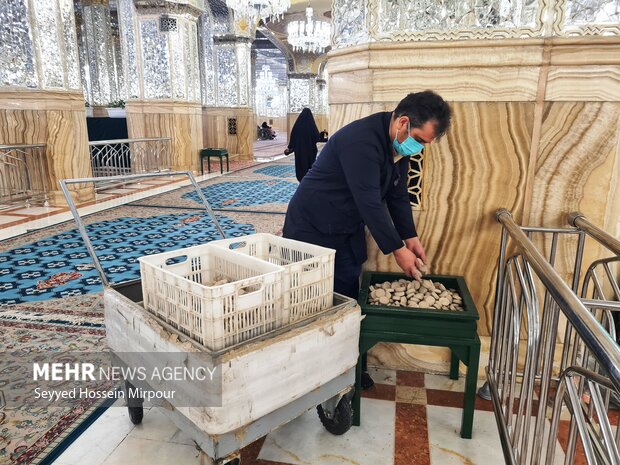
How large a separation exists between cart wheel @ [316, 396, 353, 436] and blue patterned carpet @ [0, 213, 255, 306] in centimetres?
222

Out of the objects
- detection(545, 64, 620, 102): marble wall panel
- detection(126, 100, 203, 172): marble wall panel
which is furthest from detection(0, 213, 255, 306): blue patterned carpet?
detection(126, 100, 203, 172): marble wall panel

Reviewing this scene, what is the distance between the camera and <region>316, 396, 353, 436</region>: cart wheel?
182 cm

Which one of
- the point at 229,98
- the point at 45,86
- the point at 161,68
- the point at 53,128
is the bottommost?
the point at 53,128

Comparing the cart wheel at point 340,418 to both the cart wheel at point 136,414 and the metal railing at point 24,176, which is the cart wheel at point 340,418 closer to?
the cart wheel at point 136,414

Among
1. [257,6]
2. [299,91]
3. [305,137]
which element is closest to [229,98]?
[257,6]

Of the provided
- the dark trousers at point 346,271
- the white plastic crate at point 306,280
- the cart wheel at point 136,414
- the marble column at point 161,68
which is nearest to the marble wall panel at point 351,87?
the dark trousers at point 346,271

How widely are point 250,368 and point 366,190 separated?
808 mm

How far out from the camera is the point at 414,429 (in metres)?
1.94

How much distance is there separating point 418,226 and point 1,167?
6215mm

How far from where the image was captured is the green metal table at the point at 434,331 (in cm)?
181

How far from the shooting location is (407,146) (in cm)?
182

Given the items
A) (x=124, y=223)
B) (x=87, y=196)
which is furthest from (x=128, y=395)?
(x=87, y=196)

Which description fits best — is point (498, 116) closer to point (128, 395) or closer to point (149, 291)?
point (149, 291)

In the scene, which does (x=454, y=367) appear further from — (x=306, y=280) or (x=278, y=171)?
(x=278, y=171)
